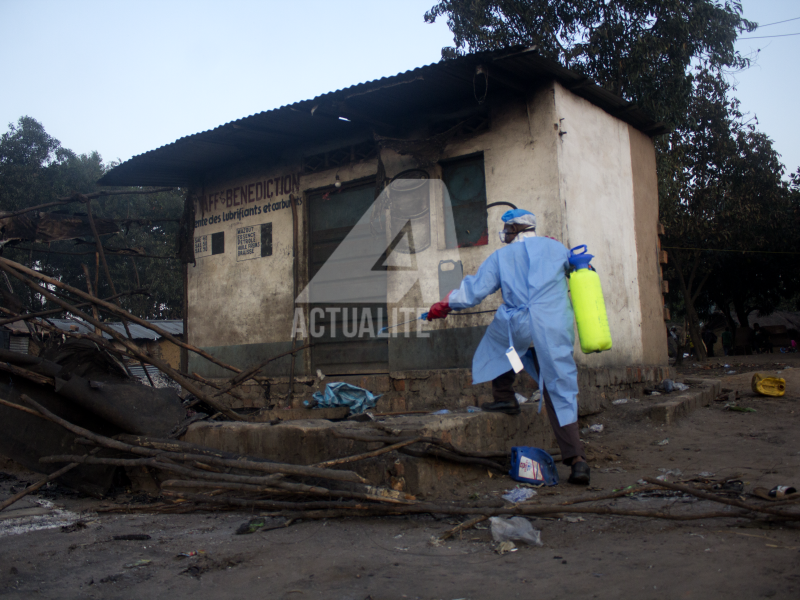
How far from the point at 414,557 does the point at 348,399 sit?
3663 mm

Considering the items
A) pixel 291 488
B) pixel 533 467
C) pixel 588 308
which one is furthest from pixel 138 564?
pixel 588 308

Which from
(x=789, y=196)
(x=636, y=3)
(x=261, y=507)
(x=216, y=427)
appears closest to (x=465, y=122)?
(x=216, y=427)

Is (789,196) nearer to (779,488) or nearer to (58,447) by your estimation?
(779,488)

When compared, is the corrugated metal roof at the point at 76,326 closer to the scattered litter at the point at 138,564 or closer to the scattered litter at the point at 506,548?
the scattered litter at the point at 138,564

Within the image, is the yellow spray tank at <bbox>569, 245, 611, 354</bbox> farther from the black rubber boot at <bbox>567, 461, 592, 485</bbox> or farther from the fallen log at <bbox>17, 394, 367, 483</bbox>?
the fallen log at <bbox>17, 394, 367, 483</bbox>

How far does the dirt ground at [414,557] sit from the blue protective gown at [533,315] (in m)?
0.68

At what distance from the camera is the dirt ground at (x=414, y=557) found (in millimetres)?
2137

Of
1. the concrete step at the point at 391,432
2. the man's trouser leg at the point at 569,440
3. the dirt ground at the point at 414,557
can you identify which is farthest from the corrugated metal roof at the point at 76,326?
the man's trouser leg at the point at 569,440

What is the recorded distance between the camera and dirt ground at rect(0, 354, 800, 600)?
2137mm

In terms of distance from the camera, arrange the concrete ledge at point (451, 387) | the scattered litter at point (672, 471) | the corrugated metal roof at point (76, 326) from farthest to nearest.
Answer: the concrete ledge at point (451, 387), the corrugated metal roof at point (76, 326), the scattered litter at point (672, 471)

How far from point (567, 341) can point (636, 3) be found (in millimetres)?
9750

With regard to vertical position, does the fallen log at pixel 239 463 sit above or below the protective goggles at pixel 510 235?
below

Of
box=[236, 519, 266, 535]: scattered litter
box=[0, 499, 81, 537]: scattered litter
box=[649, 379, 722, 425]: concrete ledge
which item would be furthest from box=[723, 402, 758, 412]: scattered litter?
box=[0, 499, 81, 537]: scattered litter

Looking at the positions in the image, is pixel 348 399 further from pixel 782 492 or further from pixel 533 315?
pixel 782 492
